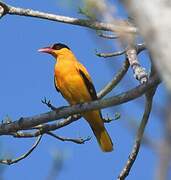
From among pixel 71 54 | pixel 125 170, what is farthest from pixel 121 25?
pixel 71 54

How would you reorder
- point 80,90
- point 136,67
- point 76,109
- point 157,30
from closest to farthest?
point 157,30 → point 76,109 → point 136,67 → point 80,90

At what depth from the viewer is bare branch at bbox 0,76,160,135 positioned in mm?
3163

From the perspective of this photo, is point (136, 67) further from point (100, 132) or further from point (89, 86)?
point (100, 132)

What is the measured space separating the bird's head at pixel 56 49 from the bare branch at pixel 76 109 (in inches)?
104

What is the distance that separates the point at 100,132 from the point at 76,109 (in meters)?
2.15

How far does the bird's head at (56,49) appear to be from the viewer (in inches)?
272

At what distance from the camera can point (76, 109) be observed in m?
3.83

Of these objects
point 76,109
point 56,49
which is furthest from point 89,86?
point 76,109

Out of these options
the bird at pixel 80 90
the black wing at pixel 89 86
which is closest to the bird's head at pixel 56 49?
the bird at pixel 80 90

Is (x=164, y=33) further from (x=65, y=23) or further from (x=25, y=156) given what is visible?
(x=25, y=156)

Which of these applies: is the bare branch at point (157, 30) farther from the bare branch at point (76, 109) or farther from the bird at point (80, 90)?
the bird at point (80, 90)

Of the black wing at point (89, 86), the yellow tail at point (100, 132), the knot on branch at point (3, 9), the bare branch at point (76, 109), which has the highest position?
the knot on branch at point (3, 9)

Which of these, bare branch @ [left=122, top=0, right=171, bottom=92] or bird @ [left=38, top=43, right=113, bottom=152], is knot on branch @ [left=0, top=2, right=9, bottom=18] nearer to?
bird @ [left=38, top=43, right=113, bottom=152]

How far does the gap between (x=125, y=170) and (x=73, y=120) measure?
97 cm
